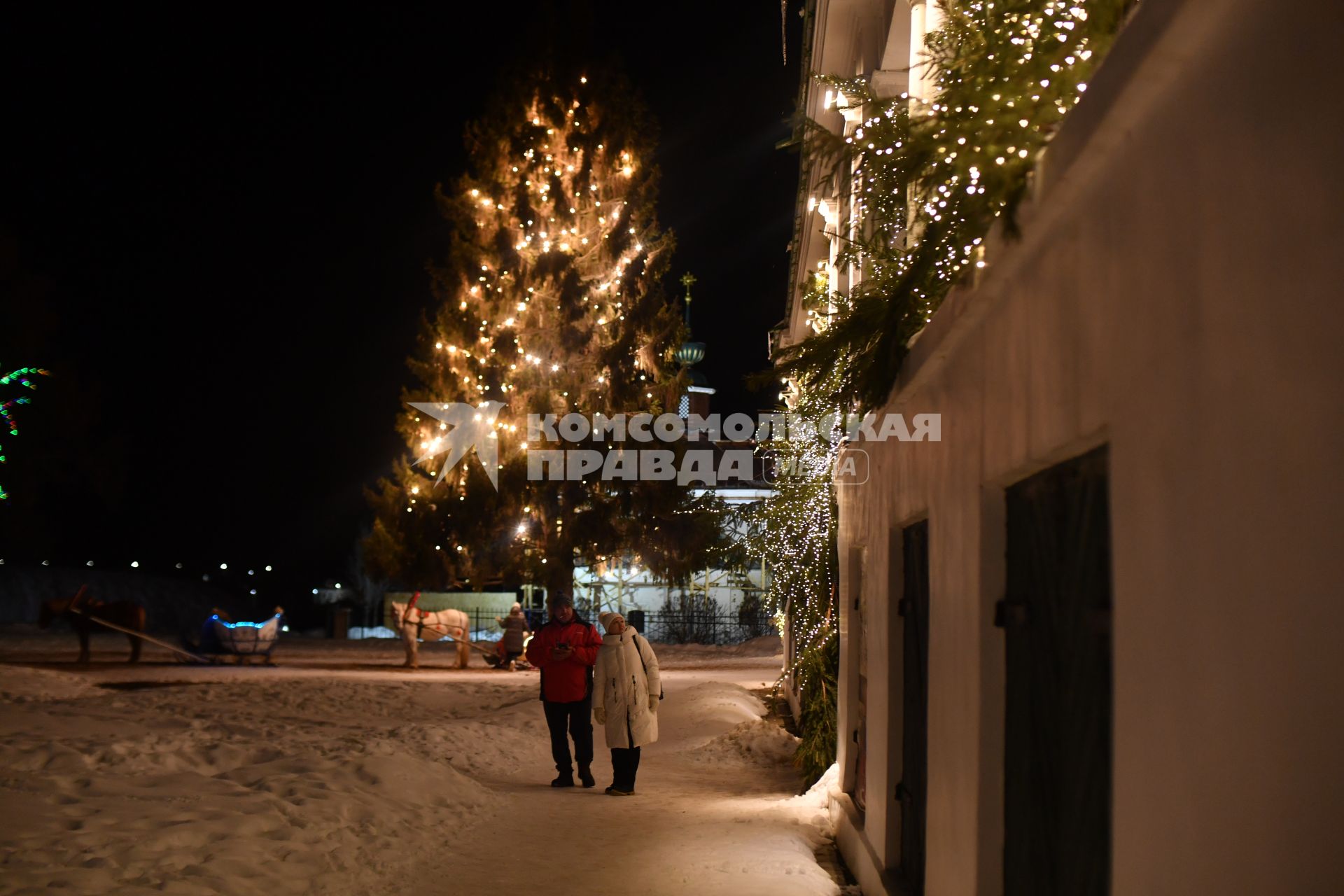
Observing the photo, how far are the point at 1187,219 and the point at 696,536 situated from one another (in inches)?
1137

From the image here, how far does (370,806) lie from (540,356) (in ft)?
75.2

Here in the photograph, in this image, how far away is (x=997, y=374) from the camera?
437 centimetres

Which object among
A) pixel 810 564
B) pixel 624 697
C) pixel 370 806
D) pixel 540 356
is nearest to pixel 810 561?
pixel 810 564

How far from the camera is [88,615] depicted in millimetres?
24203

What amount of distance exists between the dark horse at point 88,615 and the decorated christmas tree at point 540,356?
729 centimetres

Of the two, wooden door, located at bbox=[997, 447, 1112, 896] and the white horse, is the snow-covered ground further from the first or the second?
the white horse

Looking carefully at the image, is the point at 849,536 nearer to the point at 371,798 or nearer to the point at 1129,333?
the point at 371,798

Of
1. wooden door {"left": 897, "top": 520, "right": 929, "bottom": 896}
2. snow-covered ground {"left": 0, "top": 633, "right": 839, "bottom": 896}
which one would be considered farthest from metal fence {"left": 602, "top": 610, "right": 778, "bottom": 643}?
wooden door {"left": 897, "top": 520, "right": 929, "bottom": 896}

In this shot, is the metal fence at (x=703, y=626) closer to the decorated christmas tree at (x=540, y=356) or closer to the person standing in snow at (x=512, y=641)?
the decorated christmas tree at (x=540, y=356)

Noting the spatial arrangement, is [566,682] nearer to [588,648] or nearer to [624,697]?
[588,648]

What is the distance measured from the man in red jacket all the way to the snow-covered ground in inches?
19.2

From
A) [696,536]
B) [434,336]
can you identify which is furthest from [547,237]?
[696,536]

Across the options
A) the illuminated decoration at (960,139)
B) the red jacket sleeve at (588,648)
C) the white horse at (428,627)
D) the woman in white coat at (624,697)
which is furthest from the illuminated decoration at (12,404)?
the illuminated decoration at (960,139)

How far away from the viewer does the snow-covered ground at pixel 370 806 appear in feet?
22.0
